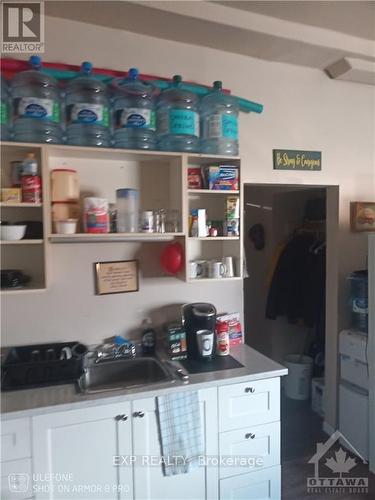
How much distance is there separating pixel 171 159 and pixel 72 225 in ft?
1.98

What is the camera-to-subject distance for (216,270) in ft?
6.34

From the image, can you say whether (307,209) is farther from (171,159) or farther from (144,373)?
(144,373)

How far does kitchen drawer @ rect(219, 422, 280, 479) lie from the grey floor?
1.53 feet

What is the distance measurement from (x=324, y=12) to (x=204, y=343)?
1696 mm

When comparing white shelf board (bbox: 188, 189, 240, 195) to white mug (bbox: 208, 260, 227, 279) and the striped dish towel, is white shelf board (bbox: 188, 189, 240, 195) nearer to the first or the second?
white mug (bbox: 208, 260, 227, 279)

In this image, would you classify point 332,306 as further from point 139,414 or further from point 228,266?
point 139,414

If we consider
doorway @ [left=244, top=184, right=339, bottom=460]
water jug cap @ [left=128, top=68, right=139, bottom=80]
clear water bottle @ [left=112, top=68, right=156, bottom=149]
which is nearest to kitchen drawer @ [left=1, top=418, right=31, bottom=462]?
clear water bottle @ [left=112, top=68, right=156, bottom=149]

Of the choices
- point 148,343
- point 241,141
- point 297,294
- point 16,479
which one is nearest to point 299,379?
point 297,294

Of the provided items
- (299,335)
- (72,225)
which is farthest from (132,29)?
(299,335)

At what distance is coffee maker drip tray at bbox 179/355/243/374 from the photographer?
1747 millimetres

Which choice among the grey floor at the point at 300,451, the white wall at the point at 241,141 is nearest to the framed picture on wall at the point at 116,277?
the white wall at the point at 241,141

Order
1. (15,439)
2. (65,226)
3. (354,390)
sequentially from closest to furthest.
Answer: (15,439) < (65,226) < (354,390)

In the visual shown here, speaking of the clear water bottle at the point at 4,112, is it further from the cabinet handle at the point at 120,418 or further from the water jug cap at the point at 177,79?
the cabinet handle at the point at 120,418

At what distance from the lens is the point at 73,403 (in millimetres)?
1438
